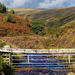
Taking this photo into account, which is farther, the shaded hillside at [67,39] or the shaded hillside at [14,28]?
the shaded hillside at [14,28]

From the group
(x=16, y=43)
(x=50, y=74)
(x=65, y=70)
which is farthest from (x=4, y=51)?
(x=16, y=43)

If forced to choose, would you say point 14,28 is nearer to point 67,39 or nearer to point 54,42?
point 54,42

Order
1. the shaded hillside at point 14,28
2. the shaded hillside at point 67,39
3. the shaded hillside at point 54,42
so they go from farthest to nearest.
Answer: the shaded hillside at point 14,28 < the shaded hillside at point 54,42 < the shaded hillside at point 67,39

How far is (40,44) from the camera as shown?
15.5 meters

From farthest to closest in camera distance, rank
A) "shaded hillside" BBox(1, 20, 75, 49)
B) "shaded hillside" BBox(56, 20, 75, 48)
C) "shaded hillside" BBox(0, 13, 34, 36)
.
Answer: "shaded hillside" BBox(0, 13, 34, 36)
"shaded hillside" BBox(1, 20, 75, 49)
"shaded hillside" BBox(56, 20, 75, 48)

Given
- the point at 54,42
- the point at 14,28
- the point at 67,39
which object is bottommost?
the point at 54,42

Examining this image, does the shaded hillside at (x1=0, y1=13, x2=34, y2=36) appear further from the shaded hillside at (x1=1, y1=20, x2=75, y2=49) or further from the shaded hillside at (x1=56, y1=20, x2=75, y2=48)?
the shaded hillside at (x1=56, y1=20, x2=75, y2=48)

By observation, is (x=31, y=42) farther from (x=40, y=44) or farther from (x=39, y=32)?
(x=39, y=32)

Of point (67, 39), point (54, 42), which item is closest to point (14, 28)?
point (54, 42)

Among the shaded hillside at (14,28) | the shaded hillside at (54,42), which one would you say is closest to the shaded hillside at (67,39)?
the shaded hillside at (54,42)

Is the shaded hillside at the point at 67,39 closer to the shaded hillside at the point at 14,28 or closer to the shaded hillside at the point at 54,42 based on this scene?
the shaded hillside at the point at 54,42

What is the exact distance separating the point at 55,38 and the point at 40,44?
2091 mm

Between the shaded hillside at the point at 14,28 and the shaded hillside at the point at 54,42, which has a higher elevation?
the shaded hillside at the point at 14,28

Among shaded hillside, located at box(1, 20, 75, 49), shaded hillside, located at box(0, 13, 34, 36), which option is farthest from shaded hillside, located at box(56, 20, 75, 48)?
shaded hillside, located at box(0, 13, 34, 36)
